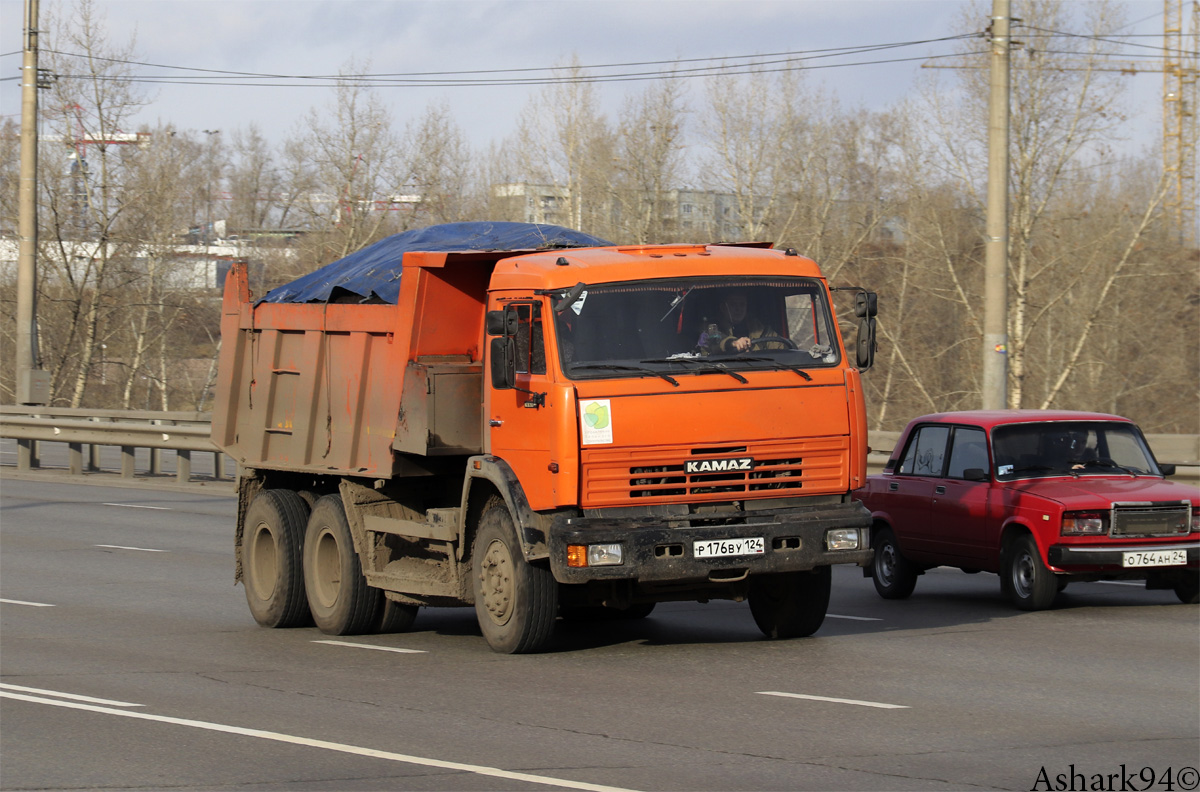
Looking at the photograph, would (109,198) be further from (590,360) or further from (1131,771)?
(1131,771)

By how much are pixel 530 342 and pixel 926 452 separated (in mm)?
5146

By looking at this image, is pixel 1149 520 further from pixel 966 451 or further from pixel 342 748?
pixel 342 748

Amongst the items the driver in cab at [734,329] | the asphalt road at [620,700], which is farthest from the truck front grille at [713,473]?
the asphalt road at [620,700]

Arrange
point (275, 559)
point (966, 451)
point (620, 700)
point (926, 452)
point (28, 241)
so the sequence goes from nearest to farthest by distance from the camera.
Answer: point (620, 700), point (275, 559), point (966, 451), point (926, 452), point (28, 241)

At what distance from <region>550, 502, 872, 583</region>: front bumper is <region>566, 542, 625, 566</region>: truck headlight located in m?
0.03

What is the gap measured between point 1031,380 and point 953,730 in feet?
111

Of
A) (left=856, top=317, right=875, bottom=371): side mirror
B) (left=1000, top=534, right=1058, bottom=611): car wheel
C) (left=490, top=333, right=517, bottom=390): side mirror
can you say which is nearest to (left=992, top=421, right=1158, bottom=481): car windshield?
(left=1000, top=534, right=1058, bottom=611): car wheel

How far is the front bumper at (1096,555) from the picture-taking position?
10711mm

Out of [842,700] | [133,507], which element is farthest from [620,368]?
[133,507]

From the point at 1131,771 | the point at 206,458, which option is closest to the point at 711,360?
the point at 1131,771

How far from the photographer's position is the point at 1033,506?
11.1 metres

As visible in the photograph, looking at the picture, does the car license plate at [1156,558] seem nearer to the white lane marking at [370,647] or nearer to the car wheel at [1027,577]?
the car wheel at [1027,577]

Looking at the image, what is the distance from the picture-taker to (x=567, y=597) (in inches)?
375

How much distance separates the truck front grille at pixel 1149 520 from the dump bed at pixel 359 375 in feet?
16.2
